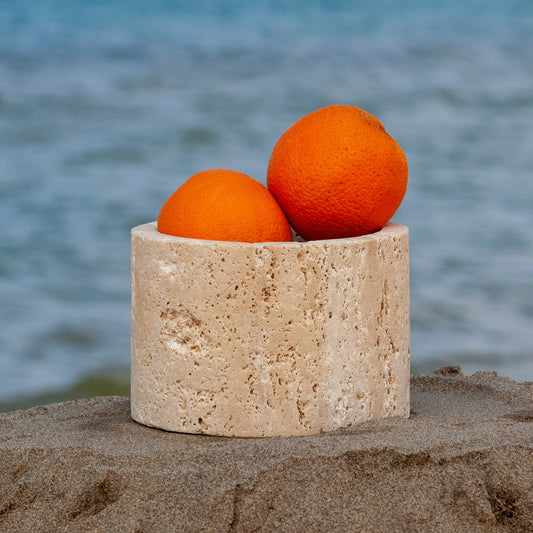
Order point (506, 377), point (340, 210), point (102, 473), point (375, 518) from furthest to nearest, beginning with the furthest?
point (506, 377) → point (340, 210) → point (102, 473) → point (375, 518)

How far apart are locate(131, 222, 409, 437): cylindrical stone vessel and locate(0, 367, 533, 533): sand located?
Result: 13cm

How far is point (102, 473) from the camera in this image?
3.01 meters

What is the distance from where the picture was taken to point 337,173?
3.44 metres

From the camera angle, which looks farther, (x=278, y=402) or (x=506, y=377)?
(x=506, y=377)

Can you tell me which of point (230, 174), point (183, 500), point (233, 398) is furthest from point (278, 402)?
point (230, 174)

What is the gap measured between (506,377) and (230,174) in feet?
6.52

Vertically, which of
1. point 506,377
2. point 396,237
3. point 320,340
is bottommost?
point 506,377

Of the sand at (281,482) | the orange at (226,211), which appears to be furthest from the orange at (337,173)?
the sand at (281,482)

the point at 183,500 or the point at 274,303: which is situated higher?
the point at 274,303

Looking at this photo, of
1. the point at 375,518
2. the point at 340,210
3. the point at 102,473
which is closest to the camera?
the point at 375,518

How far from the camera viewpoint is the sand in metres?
2.77

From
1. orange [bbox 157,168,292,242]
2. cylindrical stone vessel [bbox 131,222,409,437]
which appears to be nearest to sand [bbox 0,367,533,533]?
cylindrical stone vessel [bbox 131,222,409,437]

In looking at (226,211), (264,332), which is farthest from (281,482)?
(226,211)

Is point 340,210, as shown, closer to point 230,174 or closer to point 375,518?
point 230,174
